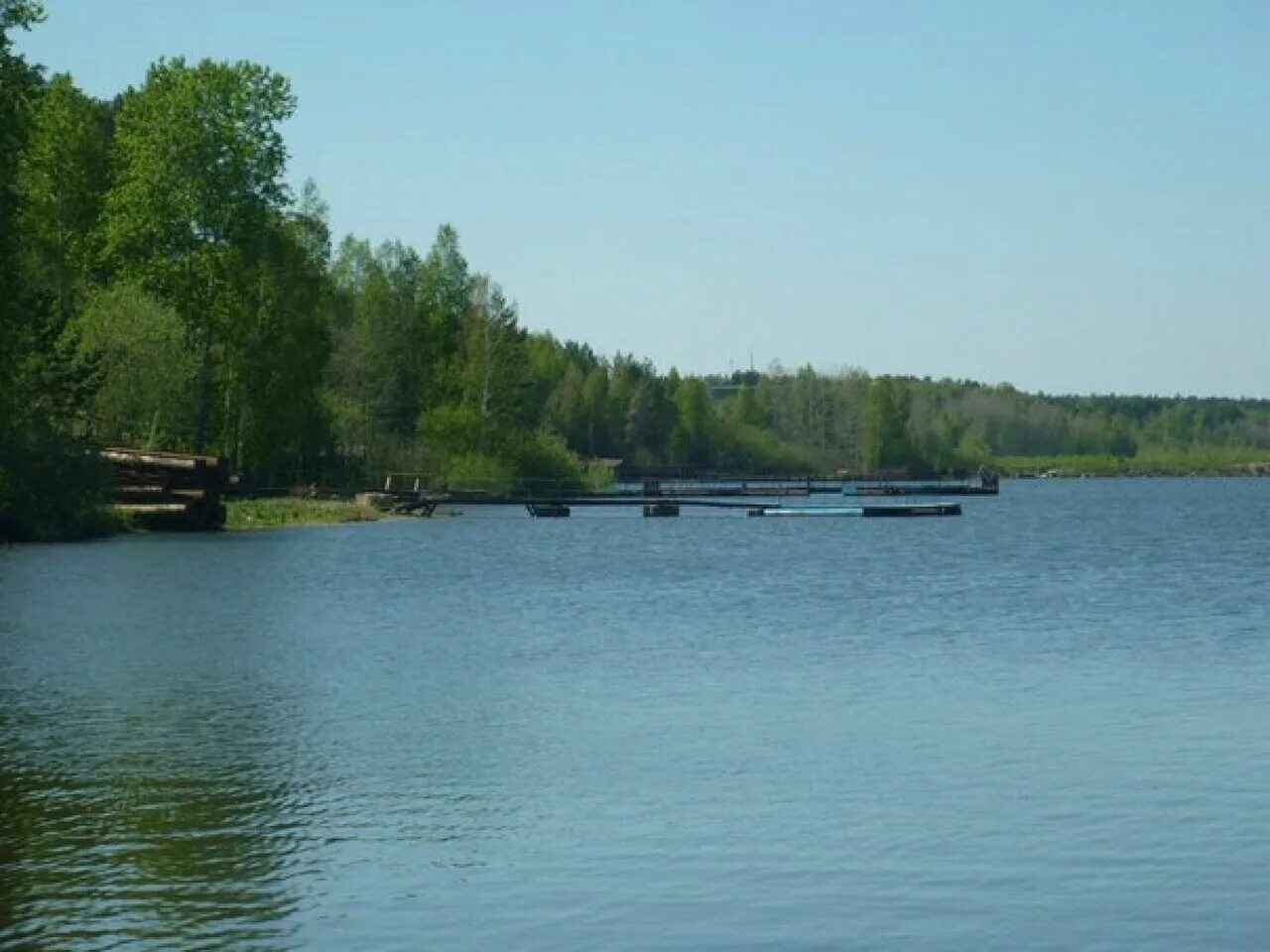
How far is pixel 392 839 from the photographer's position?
18641mm

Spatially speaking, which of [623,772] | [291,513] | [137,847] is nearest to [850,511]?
[291,513]

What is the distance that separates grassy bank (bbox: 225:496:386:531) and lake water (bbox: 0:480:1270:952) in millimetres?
34358

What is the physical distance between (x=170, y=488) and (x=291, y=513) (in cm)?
1227

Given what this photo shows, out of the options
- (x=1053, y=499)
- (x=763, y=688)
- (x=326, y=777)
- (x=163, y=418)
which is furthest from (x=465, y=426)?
(x=326, y=777)

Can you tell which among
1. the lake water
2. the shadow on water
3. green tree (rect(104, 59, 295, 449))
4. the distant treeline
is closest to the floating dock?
the distant treeline

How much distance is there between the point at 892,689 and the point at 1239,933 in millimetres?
15501

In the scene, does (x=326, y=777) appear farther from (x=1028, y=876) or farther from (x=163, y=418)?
(x=163, y=418)

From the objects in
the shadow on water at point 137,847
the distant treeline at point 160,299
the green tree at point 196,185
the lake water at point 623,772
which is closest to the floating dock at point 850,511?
the distant treeline at point 160,299

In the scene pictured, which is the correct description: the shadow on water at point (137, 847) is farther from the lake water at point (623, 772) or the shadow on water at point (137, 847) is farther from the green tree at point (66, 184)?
the green tree at point (66, 184)

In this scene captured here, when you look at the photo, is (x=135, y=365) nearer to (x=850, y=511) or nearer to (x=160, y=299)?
(x=160, y=299)

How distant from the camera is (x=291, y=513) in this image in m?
89.6

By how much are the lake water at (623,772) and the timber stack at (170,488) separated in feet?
85.3

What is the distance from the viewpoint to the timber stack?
76438 millimetres

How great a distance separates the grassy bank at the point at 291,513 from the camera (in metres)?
85.1
